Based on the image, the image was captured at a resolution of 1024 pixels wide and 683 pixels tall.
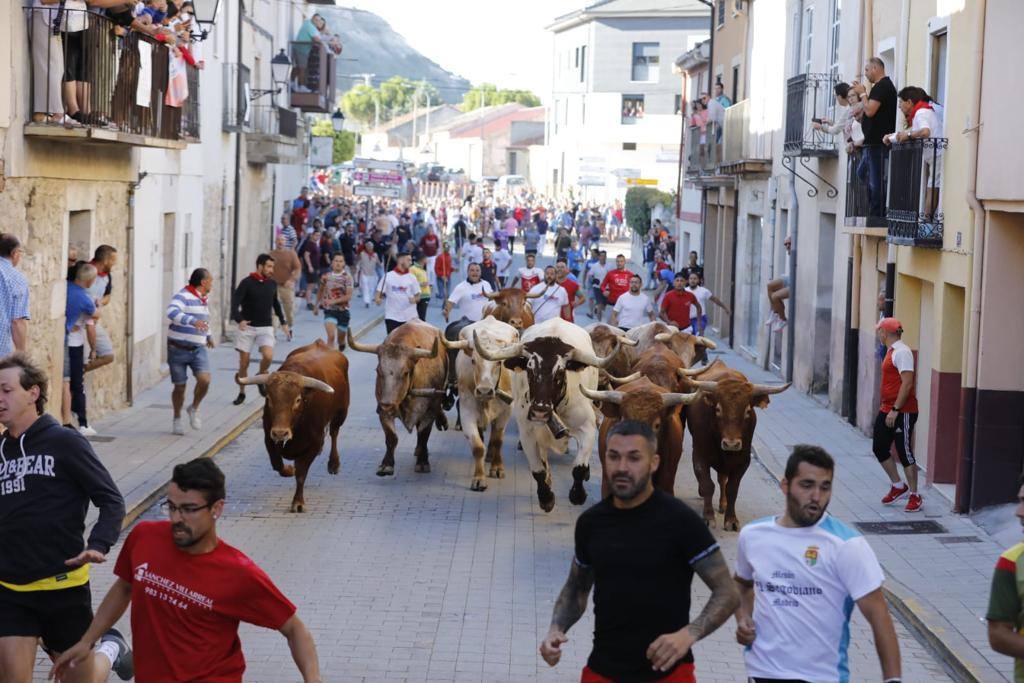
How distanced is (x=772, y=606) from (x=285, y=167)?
35.8 m

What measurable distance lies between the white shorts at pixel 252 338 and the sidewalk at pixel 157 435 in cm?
82

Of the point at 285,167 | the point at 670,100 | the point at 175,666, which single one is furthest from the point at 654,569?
the point at 670,100

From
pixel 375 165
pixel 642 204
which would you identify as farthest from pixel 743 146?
pixel 375 165

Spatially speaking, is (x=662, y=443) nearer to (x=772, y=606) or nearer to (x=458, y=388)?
(x=458, y=388)

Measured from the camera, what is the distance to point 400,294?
72.7 ft

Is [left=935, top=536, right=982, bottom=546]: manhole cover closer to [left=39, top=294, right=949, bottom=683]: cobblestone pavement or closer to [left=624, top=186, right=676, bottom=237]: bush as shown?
[left=39, top=294, right=949, bottom=683]: cobblestone pavement

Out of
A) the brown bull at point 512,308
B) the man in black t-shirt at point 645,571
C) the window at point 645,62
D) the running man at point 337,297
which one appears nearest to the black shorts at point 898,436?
the brown bull at point 512,308

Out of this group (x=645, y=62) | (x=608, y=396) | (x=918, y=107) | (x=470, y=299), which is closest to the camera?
(x=608, y=396)

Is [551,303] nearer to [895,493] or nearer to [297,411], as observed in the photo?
[895,493]

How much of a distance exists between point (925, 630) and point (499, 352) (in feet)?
17.5

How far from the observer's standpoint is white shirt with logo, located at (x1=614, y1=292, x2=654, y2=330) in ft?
70.0

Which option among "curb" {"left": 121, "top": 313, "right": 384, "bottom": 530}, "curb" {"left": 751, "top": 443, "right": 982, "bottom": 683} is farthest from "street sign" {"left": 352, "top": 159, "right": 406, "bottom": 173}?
"curb" {"left": 751, "top": 443, "right": 982, "bottom": 683}

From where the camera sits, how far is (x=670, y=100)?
81.9 meters

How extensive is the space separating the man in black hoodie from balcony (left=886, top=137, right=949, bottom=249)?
10667mm
